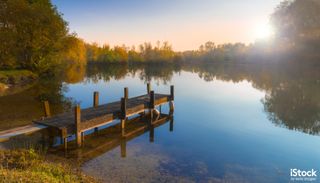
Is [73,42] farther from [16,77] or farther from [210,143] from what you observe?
[210,143]

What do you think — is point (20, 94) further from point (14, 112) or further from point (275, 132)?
point (275, 132)

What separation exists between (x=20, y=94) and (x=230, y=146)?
74.5 ft

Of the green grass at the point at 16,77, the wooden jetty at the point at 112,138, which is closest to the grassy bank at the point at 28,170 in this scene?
the wooden jetty at the point at 112,138

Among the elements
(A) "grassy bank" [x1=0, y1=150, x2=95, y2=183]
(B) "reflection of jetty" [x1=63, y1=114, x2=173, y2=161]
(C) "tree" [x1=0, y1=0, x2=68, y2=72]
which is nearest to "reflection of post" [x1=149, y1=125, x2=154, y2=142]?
(B) "reflection of jetty" [x1=63, y1=114, x2=173, y2=161]

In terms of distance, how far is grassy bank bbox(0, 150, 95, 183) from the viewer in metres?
6.21

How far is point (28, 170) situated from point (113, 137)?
6203 mm

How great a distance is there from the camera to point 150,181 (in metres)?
8.64

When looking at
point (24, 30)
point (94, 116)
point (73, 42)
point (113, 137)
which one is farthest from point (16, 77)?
point (113, 137)

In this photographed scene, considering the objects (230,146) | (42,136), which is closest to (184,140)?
(230,146)

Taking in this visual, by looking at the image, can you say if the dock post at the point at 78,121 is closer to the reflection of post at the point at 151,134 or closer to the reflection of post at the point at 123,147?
the reflection of post at the point at 123,147

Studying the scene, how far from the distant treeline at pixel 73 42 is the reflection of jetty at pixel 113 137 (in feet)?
75.3

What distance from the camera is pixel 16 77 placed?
3156 cm

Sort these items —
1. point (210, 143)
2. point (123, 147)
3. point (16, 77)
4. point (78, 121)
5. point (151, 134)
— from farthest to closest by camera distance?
point (16, 77) → point (151, 134) → point (210, 143) → point (123, 147) → point (78, 121)

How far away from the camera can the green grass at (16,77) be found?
2965cm
